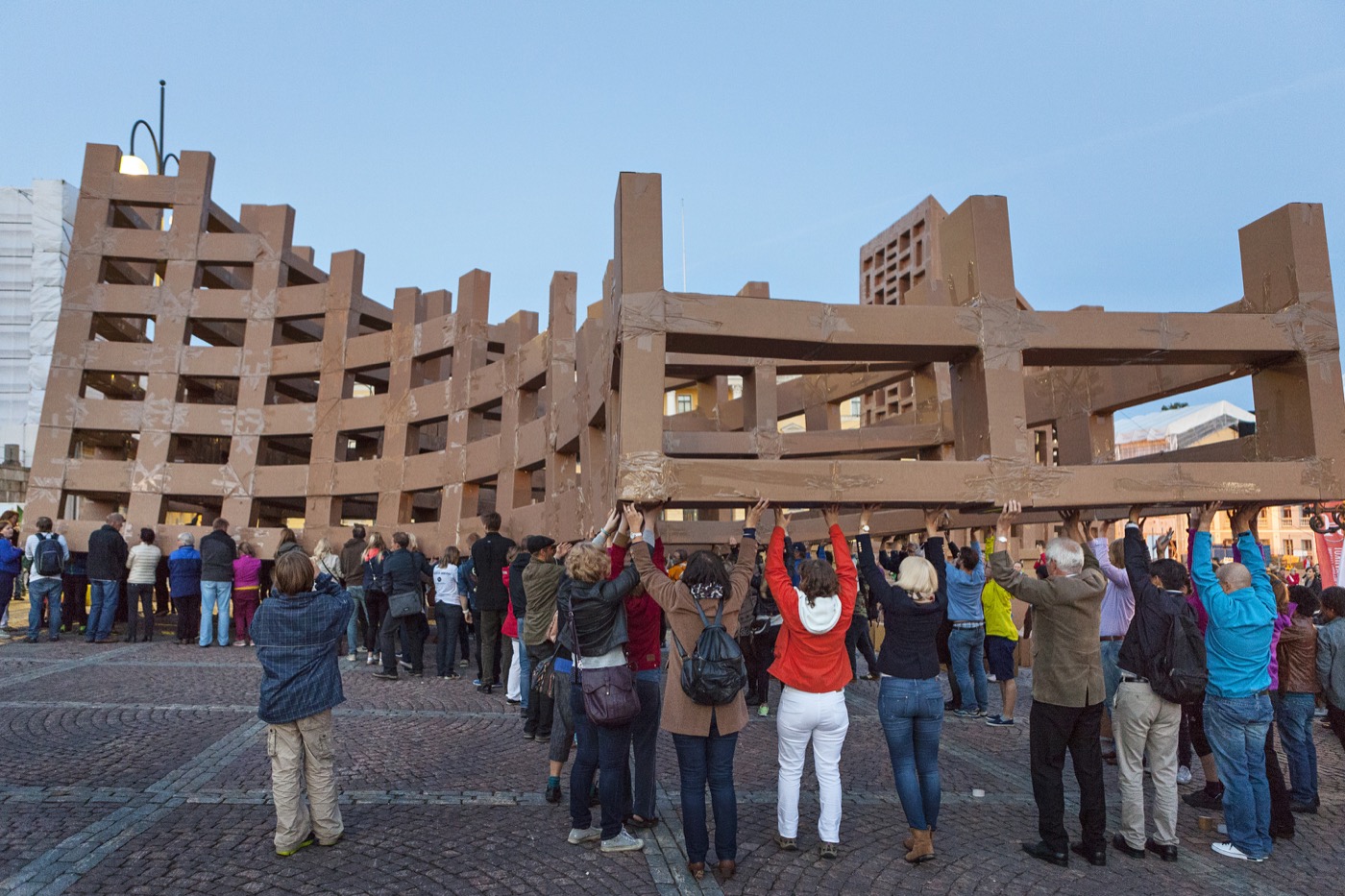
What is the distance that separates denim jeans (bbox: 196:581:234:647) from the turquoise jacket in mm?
12632

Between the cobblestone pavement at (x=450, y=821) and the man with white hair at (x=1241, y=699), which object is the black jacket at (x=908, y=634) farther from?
the man with white hair at (x=1241, y=699)

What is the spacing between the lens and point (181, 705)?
27.1ft

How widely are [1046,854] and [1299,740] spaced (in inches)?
98.9

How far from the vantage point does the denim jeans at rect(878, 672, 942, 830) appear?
477 cm

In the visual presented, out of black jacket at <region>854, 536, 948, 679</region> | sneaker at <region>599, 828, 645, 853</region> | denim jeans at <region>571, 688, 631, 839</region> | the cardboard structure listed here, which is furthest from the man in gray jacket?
black jacket at <region>854, 536, 948, 679</region>

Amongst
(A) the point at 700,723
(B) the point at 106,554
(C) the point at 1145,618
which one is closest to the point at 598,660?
(A) the point at 700,723

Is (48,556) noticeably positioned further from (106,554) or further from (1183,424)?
(1183,424)

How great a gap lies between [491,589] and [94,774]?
13.4 feet

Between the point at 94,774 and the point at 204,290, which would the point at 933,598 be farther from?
the point at 204,290

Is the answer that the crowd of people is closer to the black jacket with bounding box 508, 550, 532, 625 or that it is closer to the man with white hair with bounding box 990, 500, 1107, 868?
the man with white hair with bounding box 990, 500, 1107, 868

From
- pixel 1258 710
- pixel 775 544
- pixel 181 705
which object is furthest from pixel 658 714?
pixel 181 705

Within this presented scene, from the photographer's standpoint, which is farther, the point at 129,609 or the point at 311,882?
the point at 129,609

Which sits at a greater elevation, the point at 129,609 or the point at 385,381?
the point at 385,381

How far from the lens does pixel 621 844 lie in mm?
4863
